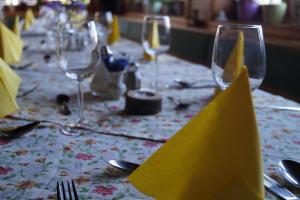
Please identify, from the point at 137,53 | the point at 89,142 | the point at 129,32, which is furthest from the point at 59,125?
the point at 129,32

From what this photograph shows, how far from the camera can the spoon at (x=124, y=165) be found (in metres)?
0.53

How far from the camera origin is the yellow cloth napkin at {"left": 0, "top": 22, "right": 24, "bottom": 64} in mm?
1309

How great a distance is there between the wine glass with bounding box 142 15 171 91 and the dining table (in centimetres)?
13

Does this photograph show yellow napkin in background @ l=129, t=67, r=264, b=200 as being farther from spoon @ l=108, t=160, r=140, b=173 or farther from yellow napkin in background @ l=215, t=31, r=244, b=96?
yellow napkin in background @ l=215, t=31, r=244, b=96

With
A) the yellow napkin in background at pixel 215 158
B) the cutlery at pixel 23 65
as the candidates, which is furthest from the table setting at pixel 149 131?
the cutlery at pixel 23 65

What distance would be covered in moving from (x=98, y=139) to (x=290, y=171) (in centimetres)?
34

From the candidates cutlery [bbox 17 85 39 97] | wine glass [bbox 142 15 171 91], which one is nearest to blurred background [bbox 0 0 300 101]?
wine glass [bbox 142 15 171 91]

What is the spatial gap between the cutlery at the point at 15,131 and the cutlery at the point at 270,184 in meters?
0.23

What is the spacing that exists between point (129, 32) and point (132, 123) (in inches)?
101

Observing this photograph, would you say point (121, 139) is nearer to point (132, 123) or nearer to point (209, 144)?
point (132, 123)

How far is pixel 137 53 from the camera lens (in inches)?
73.2

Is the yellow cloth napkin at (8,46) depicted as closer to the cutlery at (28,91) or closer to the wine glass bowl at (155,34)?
the cutlery at (28,91)

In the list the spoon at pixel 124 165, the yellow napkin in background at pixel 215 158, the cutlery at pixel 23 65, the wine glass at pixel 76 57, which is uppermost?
the wine glass at pixel 76 57

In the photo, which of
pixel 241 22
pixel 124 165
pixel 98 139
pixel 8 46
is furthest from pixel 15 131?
pixel 241 22
